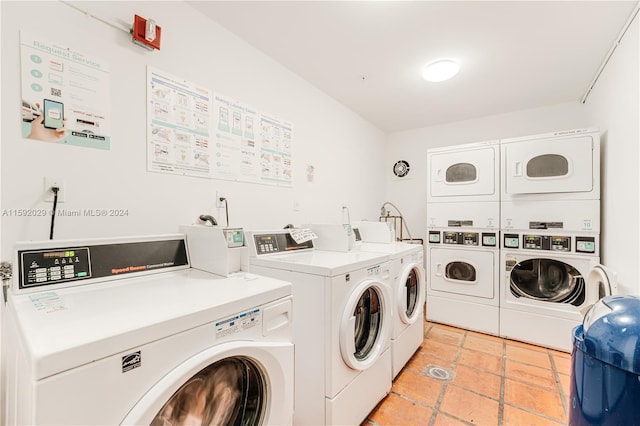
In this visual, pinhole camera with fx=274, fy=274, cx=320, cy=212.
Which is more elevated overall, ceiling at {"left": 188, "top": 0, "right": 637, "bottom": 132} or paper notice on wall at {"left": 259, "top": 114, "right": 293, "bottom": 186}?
ceiling at {"left": 188, "top": 0, "right": 637, "bottom": 132}

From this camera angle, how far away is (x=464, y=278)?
2.89 m

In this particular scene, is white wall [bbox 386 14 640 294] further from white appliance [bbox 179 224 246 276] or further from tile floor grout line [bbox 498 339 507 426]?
white appliance [bbox 179 224 246 276]

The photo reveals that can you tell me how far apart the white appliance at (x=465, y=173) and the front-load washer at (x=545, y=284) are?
50 centimetres

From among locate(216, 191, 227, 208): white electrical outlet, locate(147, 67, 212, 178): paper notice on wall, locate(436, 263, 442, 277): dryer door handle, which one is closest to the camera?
locate(147, 67, 212, 178): paper notice on wall

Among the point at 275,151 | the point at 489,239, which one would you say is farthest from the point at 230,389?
the point at 489,239

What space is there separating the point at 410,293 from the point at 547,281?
4.72ft

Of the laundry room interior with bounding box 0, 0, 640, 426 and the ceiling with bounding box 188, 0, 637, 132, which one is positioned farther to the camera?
the ceiling with bounding box 188, 0, 637, 132

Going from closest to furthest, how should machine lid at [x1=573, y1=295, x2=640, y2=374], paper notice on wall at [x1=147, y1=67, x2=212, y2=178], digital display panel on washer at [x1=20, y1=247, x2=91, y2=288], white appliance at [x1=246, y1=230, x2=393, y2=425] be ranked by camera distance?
machine lid at [x1=573, y1=295, x2=640, y2=374], digital display panel on washer at [x1=20, y1=247, x2=91, y2=288], white appliance at [x1=246, y1=230, x2=393, y2=425], paper notice on wall at [x1=147, y1=67, x2=212, y2=178]

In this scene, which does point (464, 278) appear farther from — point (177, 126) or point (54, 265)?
point (54, 265)

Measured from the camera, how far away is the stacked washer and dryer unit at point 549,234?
2.29 meters

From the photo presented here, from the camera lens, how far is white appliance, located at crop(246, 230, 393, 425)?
130 centimetres

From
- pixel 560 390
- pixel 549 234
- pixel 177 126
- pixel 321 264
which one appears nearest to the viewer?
pixel 321 264

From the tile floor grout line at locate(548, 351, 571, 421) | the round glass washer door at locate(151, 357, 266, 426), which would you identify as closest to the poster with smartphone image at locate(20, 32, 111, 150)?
the round glass washer door at locate(151, 357, 266, 426)

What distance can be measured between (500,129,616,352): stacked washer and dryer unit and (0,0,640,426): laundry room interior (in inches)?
0.7
